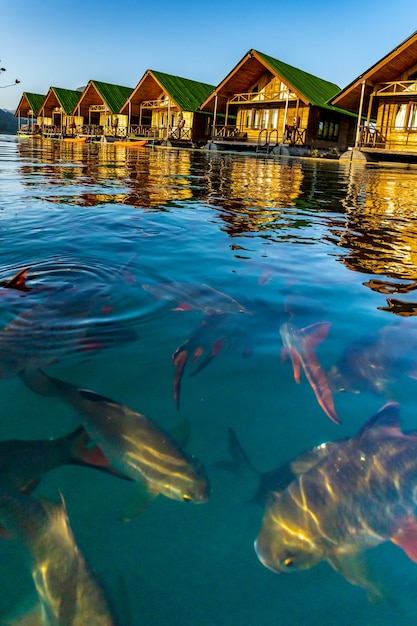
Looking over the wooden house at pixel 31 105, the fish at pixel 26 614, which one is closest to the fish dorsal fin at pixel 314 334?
the fish at pixel 26 614

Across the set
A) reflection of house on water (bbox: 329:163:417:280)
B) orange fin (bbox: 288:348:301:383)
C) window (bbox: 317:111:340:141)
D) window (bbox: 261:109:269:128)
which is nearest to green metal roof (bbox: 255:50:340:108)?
window (bbox: 317:111:340:141)

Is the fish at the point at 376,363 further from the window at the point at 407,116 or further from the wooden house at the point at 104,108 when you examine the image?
the wooden house at the point at 104,108

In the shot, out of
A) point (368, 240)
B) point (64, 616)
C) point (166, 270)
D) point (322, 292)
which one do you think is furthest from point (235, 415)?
point (368, 240)

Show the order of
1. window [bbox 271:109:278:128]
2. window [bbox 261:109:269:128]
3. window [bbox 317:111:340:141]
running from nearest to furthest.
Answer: window [bbox 317:111:340:141], window [bbox 271:109:278:128], window [bbox 261:109:269:128]

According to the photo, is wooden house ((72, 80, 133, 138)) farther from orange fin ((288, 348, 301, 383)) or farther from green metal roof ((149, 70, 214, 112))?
orange fin ((288, 348, 301, 383))

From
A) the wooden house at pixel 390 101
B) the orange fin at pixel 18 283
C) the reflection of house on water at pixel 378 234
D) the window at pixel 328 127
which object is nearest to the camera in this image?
the orange fin at pixel 18 283

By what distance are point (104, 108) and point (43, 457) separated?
5447cm

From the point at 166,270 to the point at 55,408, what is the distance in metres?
2.63

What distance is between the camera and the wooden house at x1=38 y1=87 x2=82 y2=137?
181 ft

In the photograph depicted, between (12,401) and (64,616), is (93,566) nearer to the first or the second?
(64,616)

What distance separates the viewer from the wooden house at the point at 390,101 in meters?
24.6

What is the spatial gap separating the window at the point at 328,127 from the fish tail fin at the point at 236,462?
38.3m

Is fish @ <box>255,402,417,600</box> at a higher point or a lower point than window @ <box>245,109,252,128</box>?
lower

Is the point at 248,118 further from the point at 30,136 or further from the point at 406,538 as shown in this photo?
the point at 406,538
